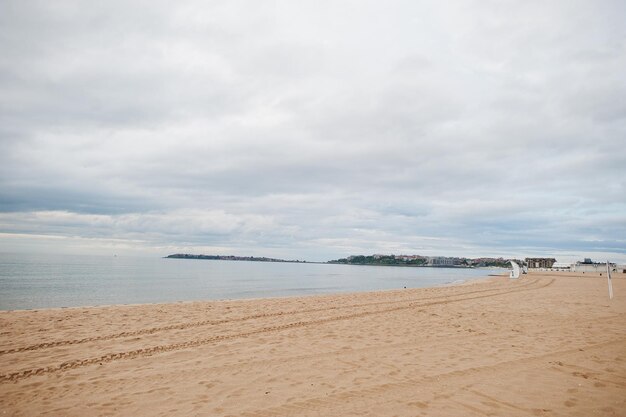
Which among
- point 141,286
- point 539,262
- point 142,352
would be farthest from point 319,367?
point 539,262

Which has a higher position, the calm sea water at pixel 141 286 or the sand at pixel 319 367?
the sand at pixel 319 367

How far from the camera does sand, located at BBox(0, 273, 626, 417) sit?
600 cm

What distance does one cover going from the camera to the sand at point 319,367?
6.00 metres

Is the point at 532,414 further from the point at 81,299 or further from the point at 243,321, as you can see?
the point at 81,299

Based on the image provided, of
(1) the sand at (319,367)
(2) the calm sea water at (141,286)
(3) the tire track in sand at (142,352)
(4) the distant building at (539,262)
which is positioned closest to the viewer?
(1) the sand at (319,367)

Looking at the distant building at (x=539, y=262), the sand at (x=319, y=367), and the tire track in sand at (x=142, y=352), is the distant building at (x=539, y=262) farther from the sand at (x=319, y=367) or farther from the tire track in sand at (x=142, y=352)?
the tire track in sand at (x=142, y=352)

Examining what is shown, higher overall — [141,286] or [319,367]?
[319,367]

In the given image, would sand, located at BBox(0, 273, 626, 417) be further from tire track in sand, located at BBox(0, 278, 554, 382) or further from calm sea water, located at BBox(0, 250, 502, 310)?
calm sea water, located at BBox(0, 250, 502, 310)

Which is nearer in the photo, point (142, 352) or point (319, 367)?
point (319, 367)

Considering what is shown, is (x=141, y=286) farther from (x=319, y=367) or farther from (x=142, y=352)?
(x=319, y=367)

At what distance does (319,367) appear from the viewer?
805cm

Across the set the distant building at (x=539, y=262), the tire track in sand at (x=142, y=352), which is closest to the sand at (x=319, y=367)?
the tire track in sand at (x=142, y=352)

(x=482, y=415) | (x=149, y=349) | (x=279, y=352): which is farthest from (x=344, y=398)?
(x=149, y=349)

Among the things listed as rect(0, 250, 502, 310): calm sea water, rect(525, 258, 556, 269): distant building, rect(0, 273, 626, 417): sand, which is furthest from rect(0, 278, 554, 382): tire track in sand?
rect(525, 258, 556, 269): distant building
